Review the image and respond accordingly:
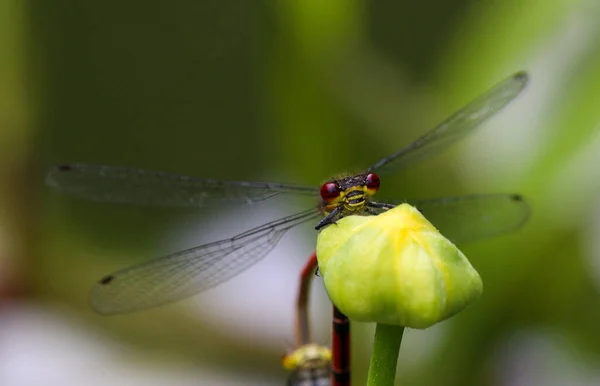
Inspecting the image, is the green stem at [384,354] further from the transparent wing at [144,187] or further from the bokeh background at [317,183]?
the bokeh background at [317,183]

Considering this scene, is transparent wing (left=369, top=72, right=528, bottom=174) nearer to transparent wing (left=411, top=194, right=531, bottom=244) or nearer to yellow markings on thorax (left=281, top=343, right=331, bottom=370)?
transparent wing (left=411, top=194, right=531, bottom=244)

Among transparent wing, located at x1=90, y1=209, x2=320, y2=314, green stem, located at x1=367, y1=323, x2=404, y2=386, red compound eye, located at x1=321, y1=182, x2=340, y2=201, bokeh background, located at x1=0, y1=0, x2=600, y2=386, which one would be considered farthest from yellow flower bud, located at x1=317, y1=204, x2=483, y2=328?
bokeh background, located at x1=0, y1=0, x2=600, y2=386

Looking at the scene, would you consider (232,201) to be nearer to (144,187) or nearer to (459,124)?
(144,187)

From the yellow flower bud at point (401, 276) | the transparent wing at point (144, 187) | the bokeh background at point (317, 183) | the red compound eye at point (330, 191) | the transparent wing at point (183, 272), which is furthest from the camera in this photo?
the bokeh background at point (317, 183)

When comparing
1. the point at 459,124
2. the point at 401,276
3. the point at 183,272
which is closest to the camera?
the point at 401,276

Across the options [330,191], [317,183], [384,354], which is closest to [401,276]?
[384,354]

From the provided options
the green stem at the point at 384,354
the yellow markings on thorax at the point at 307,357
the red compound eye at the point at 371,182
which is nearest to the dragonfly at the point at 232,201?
the red compound eye at the point at 371,182

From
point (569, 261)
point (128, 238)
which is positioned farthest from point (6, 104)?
point (569, 261)
